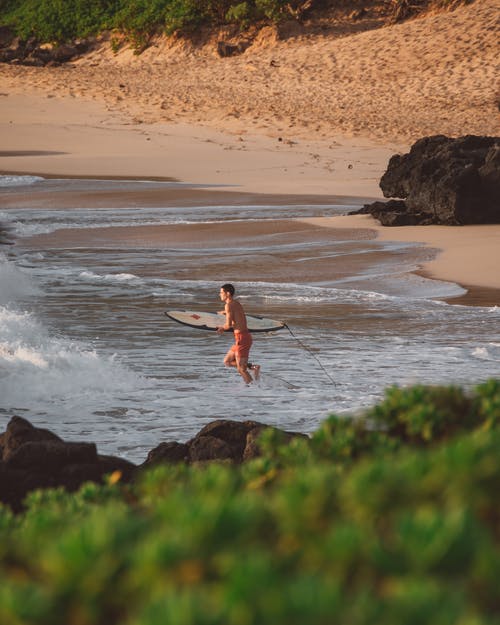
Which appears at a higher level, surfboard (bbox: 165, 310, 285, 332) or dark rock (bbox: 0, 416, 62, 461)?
dark rock (bbox: 0, 416, 62, 461)

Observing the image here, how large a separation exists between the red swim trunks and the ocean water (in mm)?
312

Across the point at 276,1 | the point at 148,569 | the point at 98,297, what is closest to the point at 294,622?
the point at 148,569

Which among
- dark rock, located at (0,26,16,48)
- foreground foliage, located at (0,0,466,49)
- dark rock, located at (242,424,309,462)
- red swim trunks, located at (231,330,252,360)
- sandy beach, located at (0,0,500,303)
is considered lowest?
Answer: red swim trunks, located at (231,330,252,360)

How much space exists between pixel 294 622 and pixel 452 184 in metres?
18.9

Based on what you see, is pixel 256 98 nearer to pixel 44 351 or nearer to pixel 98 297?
pixel 98 297

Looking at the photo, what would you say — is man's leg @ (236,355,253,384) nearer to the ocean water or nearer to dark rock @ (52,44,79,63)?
the ocean water

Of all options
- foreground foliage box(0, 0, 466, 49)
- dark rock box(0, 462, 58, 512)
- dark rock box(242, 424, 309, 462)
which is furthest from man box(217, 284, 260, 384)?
foreground foliage box(0, 0, 466, 49)

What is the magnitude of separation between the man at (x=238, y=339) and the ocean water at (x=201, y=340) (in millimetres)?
133

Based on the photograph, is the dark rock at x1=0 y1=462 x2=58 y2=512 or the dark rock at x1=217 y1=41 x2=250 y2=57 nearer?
the dark rock at x1=0 y1=462 x2=58 y2=512

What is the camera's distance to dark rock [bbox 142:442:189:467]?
24.5ft

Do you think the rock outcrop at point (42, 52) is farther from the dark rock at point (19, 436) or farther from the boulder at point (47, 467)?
the boulder at point (47, 467)

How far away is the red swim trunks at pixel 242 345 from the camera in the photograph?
11484 millimetres

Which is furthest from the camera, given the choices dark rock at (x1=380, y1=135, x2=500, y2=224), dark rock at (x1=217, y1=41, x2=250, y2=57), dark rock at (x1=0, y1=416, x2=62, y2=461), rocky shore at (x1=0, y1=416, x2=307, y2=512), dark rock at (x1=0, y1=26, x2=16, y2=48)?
dark rock at (x1=0, y1=26, x2=16, y2=48)

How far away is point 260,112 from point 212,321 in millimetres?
24221
